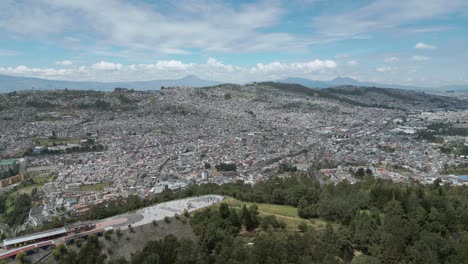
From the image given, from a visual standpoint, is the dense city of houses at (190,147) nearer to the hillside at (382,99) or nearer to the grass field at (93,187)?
the grass field at (93,187)

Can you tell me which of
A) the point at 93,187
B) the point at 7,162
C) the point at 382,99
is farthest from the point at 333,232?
the point at 382,99

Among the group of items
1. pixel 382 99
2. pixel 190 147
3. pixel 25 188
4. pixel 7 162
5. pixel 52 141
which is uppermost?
pixel 382 99

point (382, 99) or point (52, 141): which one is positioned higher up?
point (382, 99)

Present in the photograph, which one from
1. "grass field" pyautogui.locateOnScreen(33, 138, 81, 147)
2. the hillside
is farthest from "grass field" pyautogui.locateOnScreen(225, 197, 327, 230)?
the hillside

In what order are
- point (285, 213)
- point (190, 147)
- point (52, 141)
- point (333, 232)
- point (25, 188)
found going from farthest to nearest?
point (52, 141) → point (190, 147) → point (25, 188) → point (285, 213) → point (333, 232)

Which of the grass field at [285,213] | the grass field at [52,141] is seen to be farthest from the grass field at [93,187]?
the grass field at [52,141]

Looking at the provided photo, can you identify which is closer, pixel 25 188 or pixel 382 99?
pixel 25 188

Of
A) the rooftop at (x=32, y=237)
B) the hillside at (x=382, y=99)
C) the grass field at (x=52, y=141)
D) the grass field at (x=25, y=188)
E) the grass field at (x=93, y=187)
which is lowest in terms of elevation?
the grass field at (x=25, y=188)

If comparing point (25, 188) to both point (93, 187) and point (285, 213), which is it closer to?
point (93, 187)
